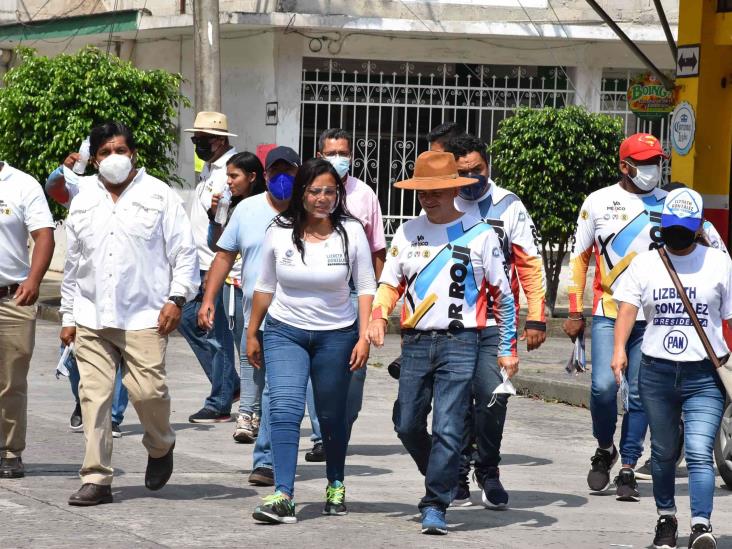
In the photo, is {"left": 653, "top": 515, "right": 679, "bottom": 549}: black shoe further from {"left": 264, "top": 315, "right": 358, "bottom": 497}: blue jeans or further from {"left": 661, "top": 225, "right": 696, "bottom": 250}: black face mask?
{"left": 264, "top": 315, "right": 358, "bottom": 497}: blue jeans

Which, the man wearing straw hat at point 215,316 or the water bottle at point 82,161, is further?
the man wearing straw hat at point 215,316

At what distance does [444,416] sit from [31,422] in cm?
441

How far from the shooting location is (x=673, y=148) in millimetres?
12539

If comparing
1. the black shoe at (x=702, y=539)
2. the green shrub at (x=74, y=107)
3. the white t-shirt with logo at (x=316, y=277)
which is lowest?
the black shoe at (x=702, y=539)

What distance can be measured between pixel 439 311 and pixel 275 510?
46.9 inches

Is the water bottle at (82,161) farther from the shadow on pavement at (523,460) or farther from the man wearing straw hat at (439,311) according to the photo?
the shadow on pavement at (523,460)

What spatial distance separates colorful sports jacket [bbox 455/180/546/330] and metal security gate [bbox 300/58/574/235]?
483 inches

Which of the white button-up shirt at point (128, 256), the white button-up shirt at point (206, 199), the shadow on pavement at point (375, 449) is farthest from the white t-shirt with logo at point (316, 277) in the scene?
the white button-up shirt at point (206, 199)

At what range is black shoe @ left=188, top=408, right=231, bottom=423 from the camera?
11.0 meters

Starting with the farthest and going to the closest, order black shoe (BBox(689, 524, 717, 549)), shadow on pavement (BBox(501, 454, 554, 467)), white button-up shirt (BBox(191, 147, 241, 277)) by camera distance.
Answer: white button-up shirt (BBox(191, 147, 241, 277)) < shadow on pavement (BBox(501, 454, 554, 467)) < black shoe (BBox(689, 524, 717, 549))

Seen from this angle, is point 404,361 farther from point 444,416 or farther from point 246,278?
point 246,278

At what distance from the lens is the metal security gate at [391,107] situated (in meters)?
20.5

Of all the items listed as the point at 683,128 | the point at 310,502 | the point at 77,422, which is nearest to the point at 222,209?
the point at 77,422

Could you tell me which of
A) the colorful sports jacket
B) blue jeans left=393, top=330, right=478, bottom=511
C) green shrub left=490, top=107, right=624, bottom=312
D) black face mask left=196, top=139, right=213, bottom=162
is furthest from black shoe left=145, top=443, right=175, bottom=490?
green shrub left=490, top=107, right=624, bottom=312
